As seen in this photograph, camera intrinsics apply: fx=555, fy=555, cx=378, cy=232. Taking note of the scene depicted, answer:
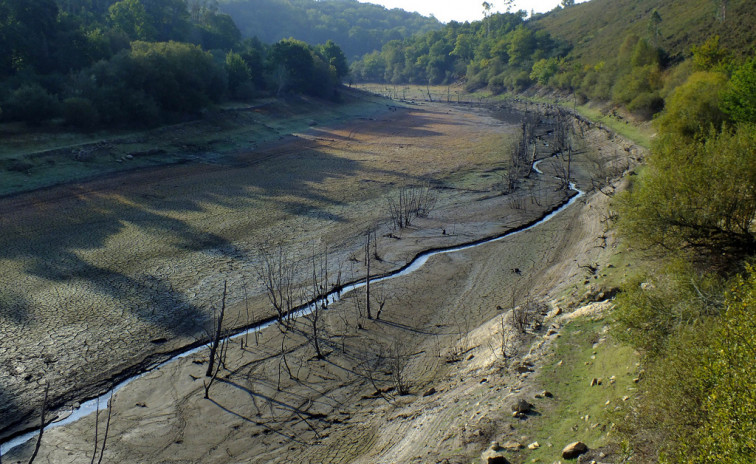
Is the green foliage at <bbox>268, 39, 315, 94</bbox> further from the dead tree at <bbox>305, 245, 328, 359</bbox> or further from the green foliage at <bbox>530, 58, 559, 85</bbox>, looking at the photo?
the dead tree at <bbox>305, 245, 328, 359</bbox>

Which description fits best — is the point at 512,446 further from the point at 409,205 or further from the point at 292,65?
the point at 292,65

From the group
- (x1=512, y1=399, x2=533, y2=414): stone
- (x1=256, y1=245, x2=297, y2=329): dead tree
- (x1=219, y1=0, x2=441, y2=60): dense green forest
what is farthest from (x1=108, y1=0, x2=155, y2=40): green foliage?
(x1=219, y1=0, x2=441, y2=60): dense green forest

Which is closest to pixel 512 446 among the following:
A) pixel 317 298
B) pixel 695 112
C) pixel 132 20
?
pixel 317 298

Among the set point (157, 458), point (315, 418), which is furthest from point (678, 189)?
point (157, 458)

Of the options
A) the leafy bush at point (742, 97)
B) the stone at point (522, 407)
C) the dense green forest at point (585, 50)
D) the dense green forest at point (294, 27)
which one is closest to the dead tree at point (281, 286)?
the stone at point (522, 407)

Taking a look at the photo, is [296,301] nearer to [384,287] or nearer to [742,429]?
[384,287]
